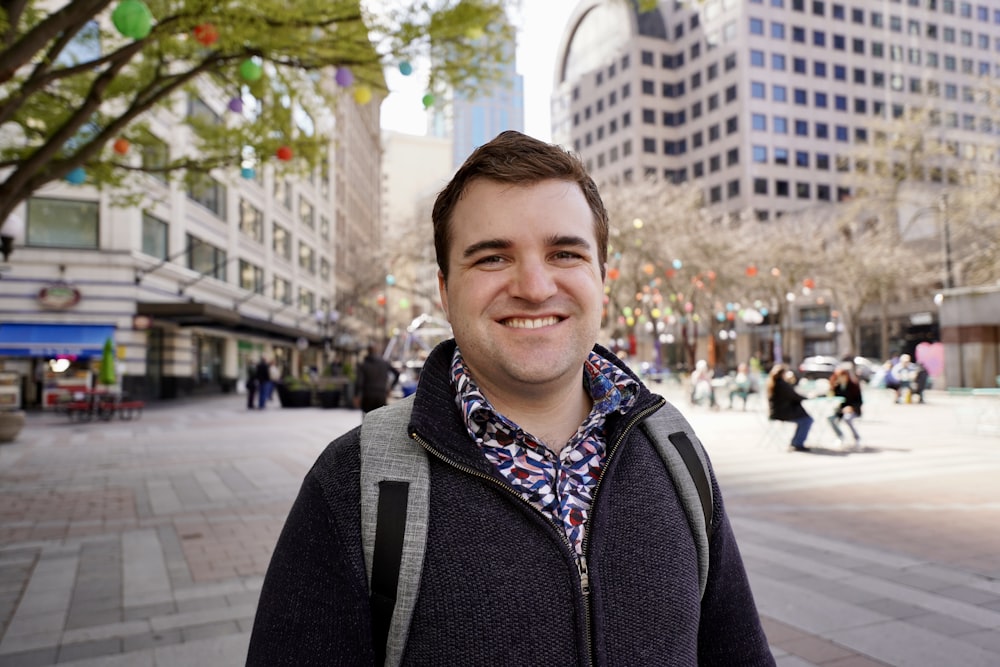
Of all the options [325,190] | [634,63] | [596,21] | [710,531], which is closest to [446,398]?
[710,531]

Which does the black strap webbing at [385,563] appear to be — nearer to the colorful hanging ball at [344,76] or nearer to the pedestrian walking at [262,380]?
the colorful hanging ball at [344,76]

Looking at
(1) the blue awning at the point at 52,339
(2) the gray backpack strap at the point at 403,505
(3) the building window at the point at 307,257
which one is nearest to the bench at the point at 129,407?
(1) the blue awning at the point at 52,339

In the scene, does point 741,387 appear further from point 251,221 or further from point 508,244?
point 251,221

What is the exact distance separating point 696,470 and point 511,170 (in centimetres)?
80

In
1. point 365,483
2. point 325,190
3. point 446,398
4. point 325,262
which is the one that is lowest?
point 365,483

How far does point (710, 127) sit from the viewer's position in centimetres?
7244

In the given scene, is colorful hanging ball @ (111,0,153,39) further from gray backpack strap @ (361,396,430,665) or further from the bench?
the bench

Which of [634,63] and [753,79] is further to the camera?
[634,63]

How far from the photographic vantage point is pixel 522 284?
5.09 feet

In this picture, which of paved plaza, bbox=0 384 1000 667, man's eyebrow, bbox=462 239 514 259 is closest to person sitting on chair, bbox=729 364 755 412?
paved plaza, bbox=0 384 1000 667

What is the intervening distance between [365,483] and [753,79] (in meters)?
75.5

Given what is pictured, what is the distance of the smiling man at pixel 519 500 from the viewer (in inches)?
52.6

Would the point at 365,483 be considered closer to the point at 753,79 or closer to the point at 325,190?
the point at 325,190

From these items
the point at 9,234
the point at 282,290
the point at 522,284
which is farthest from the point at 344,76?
the point at 282,290
